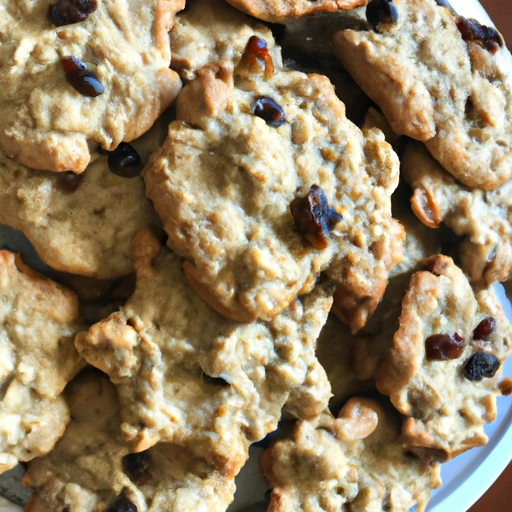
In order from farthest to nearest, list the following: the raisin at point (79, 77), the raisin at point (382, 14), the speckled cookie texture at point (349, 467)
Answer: the raisin at point (382, 14) < the speckled cookie texture at point (349, 467) < the raisin at point (79, 77)

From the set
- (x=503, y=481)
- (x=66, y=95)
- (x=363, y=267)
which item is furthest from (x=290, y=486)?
(x=503, y=481)

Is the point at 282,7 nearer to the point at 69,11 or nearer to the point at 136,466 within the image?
the point at 69,11

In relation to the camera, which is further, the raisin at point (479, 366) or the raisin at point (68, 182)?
the raisin at point (479, 366)

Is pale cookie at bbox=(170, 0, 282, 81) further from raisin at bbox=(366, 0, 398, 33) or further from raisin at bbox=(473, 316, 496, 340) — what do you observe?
raisin at bbox=(473, 316, 496, 340)

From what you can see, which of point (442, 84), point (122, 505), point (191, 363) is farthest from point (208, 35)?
point (122, 505)

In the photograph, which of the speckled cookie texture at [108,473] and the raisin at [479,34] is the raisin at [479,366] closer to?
the speckled cookie texture at [108,473]

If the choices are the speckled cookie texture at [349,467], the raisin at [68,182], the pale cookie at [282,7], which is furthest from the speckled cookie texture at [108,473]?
the pale cookie at [282,7]

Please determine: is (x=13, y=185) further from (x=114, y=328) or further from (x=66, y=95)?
(x=114, y=328)
